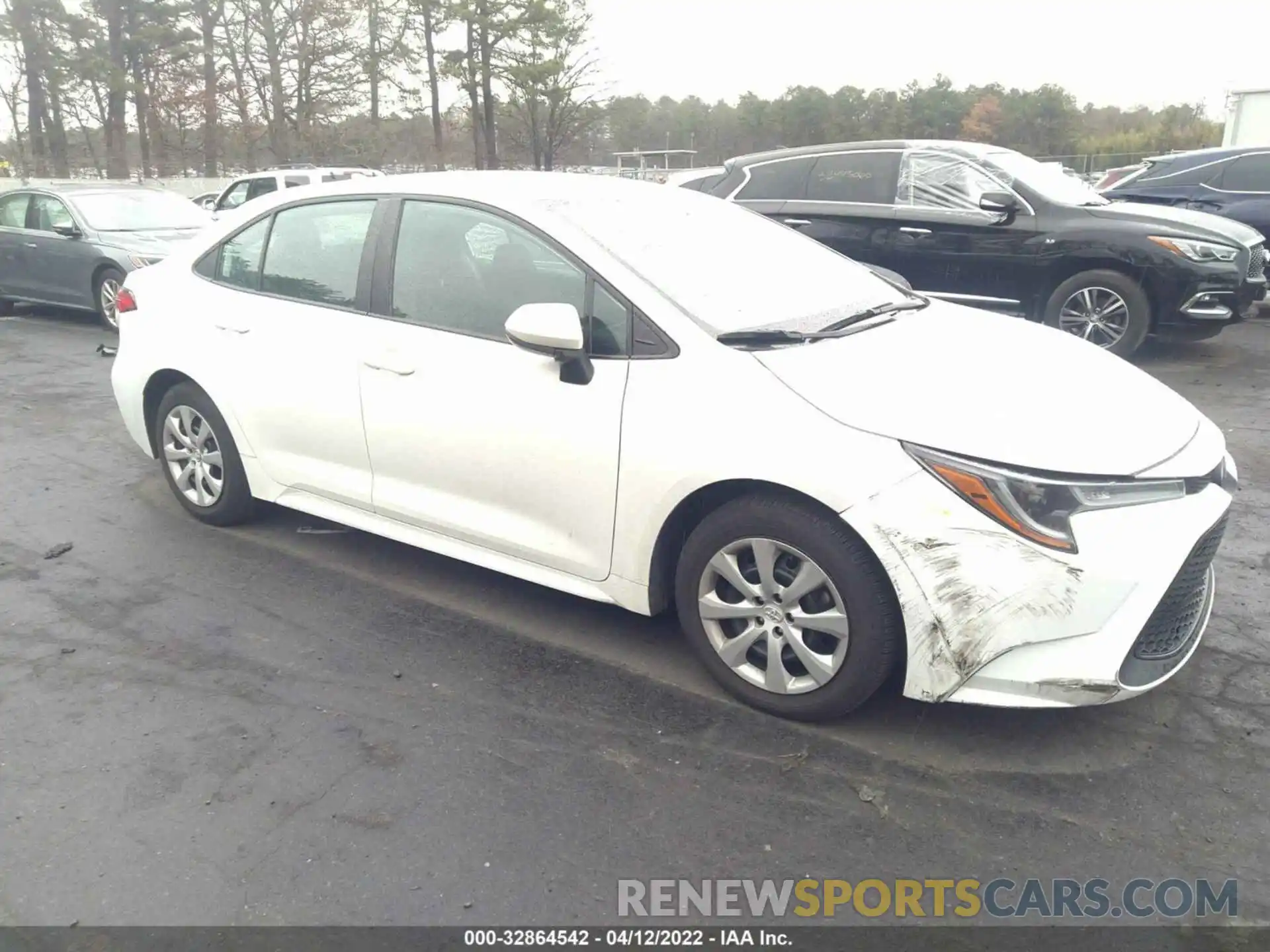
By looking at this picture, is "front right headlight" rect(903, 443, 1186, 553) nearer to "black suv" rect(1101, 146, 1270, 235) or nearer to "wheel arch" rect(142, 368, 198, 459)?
"wheel arch" rect(142, 368, 198, 459)

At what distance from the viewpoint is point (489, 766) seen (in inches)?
120

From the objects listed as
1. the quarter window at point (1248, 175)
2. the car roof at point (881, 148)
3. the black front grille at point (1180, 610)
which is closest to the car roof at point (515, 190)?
the black front grille at point (1180, 610)

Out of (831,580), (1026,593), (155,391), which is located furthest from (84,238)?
(1026,593)

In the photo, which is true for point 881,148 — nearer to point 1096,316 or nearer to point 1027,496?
point 1096,316

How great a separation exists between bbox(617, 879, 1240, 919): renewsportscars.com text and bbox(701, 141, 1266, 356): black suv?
6.17 meters

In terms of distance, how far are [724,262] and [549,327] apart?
0.85 metres

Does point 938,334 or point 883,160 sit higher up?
point 883,160

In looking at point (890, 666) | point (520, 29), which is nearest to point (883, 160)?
point (890, 666)

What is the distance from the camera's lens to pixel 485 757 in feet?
10.1

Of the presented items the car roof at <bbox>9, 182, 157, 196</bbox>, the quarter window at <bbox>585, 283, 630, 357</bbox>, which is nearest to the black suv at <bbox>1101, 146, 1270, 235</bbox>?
the quarter window at <bbox>585, 283, 630, 357</bbox>

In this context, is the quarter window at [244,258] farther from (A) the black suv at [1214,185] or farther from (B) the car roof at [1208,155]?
(B) the car roof at [1208,155]

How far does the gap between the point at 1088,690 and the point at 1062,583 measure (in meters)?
0.34

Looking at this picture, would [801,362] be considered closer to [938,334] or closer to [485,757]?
[938,334]

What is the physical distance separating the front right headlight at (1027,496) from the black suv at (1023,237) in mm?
5572
